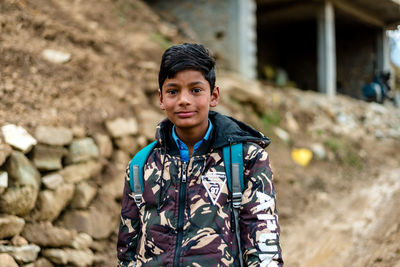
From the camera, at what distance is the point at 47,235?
3.17m

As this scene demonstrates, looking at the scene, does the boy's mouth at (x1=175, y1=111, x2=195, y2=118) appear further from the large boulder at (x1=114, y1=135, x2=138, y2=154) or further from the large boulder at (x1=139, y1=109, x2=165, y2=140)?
the large boulder at (x1=139, y1=109, x2=165, y2=140)

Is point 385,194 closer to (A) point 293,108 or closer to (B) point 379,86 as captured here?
(A) point 293,108

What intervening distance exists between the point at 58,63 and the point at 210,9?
4976 millimetres

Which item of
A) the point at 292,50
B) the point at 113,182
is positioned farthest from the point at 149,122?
the point at 292,50

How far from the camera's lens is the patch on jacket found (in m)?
1.69

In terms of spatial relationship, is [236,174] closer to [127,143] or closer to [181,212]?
[181,212]

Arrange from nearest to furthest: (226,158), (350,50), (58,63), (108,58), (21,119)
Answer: (226,158) → (21,119) → (58,63) → (108,58) → (350,50)

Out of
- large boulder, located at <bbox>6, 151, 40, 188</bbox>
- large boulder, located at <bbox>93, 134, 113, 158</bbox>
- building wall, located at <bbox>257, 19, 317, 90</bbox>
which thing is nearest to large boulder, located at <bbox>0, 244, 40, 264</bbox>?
large boulder, located at <bbox>6, 151, 40, 188</bbox>

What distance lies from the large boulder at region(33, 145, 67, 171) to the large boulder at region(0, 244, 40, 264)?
2.46 feet

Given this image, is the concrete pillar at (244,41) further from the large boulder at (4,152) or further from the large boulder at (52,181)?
the large boulder at (4,152)

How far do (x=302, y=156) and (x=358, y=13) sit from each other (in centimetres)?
789

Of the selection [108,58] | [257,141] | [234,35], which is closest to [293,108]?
[234,35]

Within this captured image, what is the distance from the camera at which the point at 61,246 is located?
3.24 m

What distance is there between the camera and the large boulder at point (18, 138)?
323cm
